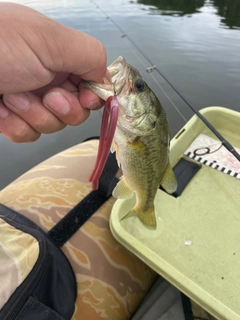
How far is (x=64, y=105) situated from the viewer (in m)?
1.05

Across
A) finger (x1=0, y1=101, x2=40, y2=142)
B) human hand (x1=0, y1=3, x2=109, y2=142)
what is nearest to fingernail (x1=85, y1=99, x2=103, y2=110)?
human hand (x1=0, y1=3, x2=109, y2=142)

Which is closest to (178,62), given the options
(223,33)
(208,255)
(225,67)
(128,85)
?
(225,67)

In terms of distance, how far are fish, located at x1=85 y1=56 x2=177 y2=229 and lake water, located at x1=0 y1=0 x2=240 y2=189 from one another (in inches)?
89.9

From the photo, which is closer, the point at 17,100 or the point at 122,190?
the point at 17,100

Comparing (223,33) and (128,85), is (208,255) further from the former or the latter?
(223,33)

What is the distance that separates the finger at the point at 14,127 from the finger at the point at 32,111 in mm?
19

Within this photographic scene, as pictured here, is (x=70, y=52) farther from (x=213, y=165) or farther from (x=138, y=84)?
(x=213, y=165)

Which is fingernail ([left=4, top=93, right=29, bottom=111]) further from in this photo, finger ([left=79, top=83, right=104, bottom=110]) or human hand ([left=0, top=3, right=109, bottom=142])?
finger ([left=79, top=83, right=104, bottom=110])

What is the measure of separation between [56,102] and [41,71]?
15 cm

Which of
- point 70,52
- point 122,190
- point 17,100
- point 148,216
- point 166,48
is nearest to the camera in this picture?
point 70,52

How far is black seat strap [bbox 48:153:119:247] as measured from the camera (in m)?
1.57

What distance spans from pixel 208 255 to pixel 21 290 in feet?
3.51

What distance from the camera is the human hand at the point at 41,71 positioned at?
0.81m

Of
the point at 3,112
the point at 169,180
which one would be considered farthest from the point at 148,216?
the point at 3,112
